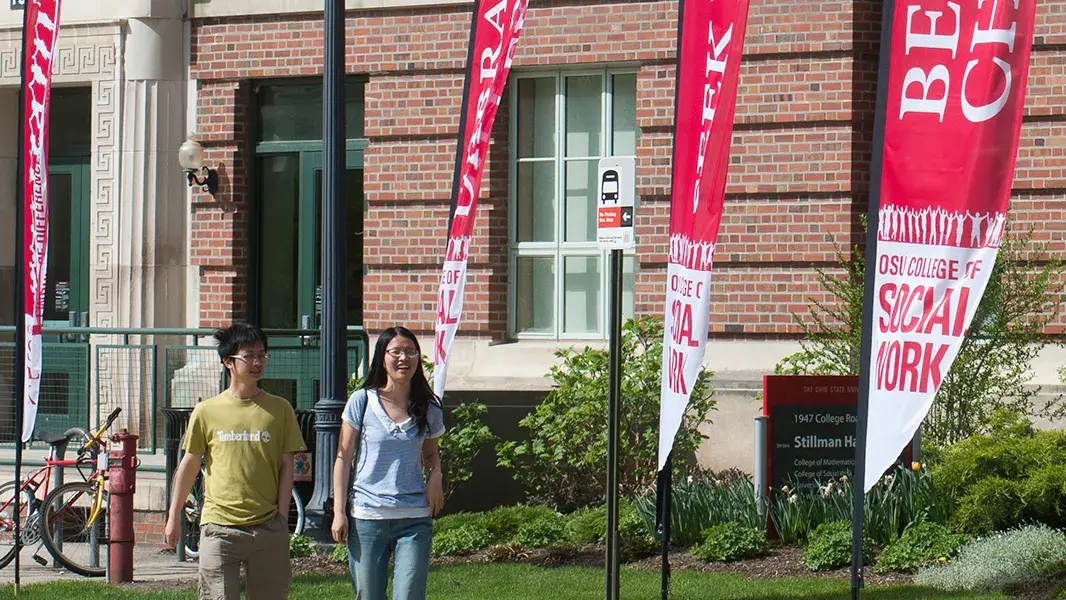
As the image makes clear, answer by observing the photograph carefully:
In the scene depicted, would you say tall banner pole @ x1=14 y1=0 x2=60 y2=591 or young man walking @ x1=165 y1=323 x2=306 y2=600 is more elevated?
tall banner pole @ x1=14 y1=0 x2=60 y2=591

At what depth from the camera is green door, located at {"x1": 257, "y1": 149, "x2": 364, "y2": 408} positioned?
1556cm

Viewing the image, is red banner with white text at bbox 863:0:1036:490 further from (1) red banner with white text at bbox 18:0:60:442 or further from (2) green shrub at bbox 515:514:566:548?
(1) red banner with white text at bbox 18:0:60:442

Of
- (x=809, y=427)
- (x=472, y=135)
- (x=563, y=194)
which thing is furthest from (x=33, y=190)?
(x=809, y=427)

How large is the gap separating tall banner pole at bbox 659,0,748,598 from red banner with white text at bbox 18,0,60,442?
4562 millimetres

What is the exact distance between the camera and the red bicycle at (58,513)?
1169 cm

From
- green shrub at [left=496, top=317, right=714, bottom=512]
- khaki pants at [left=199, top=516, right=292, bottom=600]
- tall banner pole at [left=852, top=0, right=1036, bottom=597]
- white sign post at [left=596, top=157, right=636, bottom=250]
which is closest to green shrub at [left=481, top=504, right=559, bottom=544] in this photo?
green shrub at [left=496, top=317, right=714, bottom=512]

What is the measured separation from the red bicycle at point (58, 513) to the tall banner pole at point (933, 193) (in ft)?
23.7

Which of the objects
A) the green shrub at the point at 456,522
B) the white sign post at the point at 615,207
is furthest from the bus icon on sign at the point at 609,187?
the green shrub at the point at 456,522

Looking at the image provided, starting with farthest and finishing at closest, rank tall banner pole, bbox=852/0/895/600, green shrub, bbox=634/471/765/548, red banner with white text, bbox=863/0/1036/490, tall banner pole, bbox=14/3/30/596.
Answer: green shrub, bbox=634/471/765/548
tall banner pole, bbox=14/3/30/596
tall banner pole, bbox=852/0/895/600
red banner with white text, bbox=863/0/1036/490

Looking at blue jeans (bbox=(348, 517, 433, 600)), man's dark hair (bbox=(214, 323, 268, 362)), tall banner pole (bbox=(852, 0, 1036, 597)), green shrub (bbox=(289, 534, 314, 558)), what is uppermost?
tall banner pole (bbox=(852, 0, 1036, 597))

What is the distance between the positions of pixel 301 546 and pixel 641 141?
4.87 m

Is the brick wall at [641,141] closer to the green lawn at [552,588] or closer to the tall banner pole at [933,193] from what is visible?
the green lawn at [552,588]

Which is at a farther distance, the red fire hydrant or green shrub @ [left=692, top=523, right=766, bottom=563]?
the red fire hydrant

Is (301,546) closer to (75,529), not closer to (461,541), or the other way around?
(461,541)
